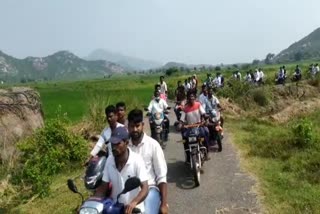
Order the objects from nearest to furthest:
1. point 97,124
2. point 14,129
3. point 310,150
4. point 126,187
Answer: point 126,187
point 310,150
point 14,129
point 97,124

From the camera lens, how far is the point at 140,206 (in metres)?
4.49

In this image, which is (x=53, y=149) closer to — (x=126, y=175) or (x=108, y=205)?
(x=126, y=175)

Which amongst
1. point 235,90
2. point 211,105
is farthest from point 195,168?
point 235,90

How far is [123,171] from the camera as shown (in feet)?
14.9

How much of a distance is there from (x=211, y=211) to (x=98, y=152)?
2.14 m

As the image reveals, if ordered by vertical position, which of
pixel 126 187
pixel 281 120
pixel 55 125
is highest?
pixel 126 187

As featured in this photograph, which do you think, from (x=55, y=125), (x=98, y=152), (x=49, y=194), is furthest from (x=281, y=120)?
(x=98, y=152)

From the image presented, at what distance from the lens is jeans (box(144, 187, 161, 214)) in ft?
15.3

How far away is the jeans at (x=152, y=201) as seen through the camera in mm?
4656

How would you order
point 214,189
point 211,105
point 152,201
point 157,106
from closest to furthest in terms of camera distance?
1. point 152,201
2. point 214,189
3. point 157,106
4. point 211,105

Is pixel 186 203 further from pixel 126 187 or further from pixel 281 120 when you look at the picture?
pixel 281 120

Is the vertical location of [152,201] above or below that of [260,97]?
above

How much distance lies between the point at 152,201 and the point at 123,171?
529 mm

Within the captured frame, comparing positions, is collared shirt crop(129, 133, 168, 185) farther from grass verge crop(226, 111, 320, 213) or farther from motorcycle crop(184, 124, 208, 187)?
motorcycle crop(184, 124, 208, 187)
